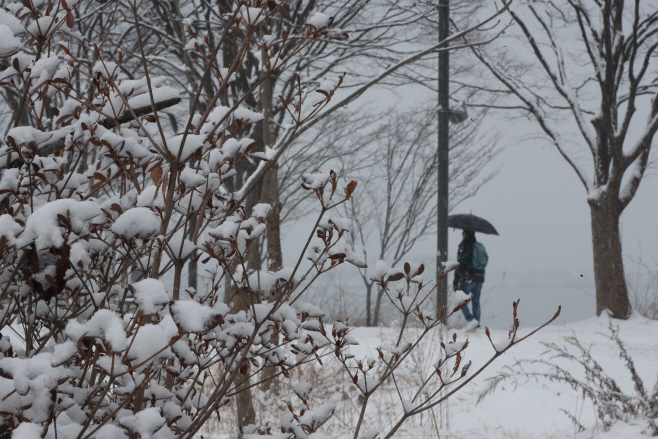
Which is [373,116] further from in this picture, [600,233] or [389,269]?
[389,269]

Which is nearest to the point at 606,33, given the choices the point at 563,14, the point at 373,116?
the point at 563,14

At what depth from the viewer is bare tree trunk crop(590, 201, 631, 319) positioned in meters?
9.46

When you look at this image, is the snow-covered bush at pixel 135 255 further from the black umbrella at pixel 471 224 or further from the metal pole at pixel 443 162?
the black umbrella at pixel 471 224

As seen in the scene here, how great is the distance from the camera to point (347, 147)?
10086 mm

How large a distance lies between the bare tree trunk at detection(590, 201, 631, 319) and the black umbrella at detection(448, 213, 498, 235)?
6.13 ft

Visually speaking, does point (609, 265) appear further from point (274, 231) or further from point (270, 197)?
point (270, 197)

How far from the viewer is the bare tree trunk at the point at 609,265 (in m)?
9.46

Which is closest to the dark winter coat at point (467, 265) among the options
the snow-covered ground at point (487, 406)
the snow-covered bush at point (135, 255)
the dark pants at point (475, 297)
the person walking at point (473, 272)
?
the person walking at point (473, 272)

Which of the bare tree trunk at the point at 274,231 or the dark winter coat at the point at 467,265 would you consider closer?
the bare tree trunk at the point at 274,231

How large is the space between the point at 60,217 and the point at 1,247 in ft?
0.48

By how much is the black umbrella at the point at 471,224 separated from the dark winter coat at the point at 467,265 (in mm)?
181

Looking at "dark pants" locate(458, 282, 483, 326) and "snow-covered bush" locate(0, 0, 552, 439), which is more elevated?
"snow-covered bush" locate(0, 0, 552, 439)

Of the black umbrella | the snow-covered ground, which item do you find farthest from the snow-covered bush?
the black umbrella

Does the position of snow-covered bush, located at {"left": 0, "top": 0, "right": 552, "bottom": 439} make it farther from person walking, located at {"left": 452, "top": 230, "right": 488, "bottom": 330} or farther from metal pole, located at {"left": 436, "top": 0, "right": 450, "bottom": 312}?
person walking, located at {"left": 452, "top": 230, "right": 488, "bottom": 330}
